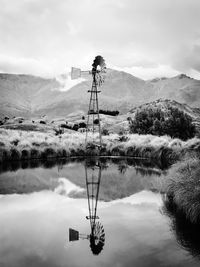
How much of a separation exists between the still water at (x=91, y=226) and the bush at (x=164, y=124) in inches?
1012

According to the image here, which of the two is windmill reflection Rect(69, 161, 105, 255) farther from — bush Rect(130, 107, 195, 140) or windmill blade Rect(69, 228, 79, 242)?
bush Rect(130, 107, 195, 140)

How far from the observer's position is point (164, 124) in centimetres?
4178

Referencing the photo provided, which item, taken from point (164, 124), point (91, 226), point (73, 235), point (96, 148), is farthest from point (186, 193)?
point (164, 124)

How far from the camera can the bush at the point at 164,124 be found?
41656 millimetres

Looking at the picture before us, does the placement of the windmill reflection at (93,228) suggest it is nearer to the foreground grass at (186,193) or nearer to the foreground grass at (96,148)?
the foreground grass at (186,193)

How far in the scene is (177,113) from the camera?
4397 centimetres

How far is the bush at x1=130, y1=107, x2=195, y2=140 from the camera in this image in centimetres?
4166

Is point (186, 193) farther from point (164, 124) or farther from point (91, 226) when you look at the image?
point (164, 124)

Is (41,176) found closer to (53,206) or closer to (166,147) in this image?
(53,206)

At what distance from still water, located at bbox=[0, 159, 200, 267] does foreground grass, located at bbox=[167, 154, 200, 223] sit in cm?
32

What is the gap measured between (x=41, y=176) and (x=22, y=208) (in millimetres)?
6974

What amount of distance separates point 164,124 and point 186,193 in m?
31.6

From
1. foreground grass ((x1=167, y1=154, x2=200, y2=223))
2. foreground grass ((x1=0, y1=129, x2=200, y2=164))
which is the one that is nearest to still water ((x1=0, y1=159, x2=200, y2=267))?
foreground grass ((x1=167, y1=154, x2=200, y2=223))

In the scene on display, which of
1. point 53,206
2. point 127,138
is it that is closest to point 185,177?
point 53,206
